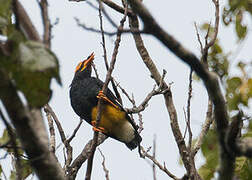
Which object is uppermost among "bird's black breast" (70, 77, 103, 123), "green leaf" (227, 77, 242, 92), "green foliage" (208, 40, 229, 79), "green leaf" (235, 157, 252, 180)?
"green foliage" (208, 40, 229, 79)

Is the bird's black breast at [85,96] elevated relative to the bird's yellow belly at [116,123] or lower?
elevated

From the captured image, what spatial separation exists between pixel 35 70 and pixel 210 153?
1.54 meters

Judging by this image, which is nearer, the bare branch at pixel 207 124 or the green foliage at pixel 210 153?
the green foliage at pixel 210 153

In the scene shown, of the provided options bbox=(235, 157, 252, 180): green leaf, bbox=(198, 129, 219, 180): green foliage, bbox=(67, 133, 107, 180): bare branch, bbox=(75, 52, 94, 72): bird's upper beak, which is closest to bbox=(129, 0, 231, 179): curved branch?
bbox=(198, 129, 219, 180): green foliage

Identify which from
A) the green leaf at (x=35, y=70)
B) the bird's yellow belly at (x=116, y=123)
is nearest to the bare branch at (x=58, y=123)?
the bird's yellow belly at (x=116, y=123)

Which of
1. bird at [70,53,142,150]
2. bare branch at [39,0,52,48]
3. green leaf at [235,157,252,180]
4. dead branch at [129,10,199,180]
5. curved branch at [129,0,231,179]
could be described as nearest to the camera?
curved branch at [129,0,231,179]

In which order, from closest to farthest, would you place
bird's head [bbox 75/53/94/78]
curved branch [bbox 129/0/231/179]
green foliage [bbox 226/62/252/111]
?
curved branch [bbox 129/0/231/179]
green foliage [bbox 226/62/252/111]
bird's head [bbox 75/53/94/78]

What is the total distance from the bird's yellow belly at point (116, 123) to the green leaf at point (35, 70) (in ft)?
11.5

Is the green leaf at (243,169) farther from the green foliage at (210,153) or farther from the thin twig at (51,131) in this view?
the thin twig at (51,131)

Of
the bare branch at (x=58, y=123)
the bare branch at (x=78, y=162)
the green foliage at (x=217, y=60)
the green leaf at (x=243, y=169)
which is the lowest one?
the bare branch at (x=78, y=162)

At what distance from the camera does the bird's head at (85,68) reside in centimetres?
561

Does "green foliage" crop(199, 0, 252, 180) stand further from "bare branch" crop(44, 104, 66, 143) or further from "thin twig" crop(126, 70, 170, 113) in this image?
"bare branch" crop(44, 104, 66, 143)

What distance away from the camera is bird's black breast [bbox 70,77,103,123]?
4883 mm

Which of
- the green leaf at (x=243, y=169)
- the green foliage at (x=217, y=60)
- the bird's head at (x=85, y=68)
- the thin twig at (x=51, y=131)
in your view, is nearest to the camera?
the green foliage at (x=217, y=60)
